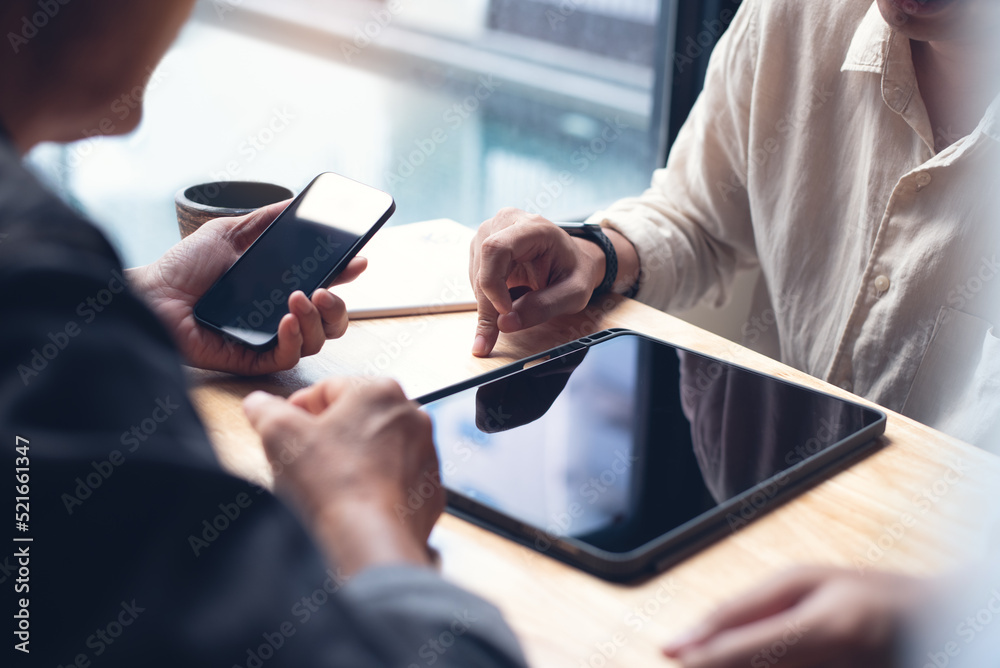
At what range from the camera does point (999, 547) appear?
0.50 metres

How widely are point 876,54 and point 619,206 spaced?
0.37 meters

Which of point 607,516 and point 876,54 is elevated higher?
point 876,54

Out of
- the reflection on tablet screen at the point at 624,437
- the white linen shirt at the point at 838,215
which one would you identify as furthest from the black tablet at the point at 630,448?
the white linen shirt at the point at 838,215

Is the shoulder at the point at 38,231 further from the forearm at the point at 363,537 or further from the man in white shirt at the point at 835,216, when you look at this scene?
the man in white shirt at the point at 835,216

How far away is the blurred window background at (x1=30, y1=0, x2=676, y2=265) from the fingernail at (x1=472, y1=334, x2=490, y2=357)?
0.35 metres

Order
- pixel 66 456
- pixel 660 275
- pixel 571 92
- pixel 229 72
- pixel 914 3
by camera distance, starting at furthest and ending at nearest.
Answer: pixel 571 92
pixel 229 72
pixel 660 275
pixel 914 3
pixel 66 456

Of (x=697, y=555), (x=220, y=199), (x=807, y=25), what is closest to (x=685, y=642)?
(x=697, y=555)

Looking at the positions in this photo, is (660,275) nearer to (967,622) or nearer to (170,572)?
(967,622)

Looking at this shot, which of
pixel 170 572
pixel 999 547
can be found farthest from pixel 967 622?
pixel 170 572

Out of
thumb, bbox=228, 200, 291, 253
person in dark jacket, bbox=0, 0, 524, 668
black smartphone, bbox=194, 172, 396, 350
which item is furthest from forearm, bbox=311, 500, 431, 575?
thumb, bbox=228, 200, 291, 253

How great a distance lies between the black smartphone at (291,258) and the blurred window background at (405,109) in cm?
20

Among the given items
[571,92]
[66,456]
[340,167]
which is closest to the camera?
[66,456]

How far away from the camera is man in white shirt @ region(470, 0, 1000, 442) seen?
33.4 inches

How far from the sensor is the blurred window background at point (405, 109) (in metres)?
1.22
